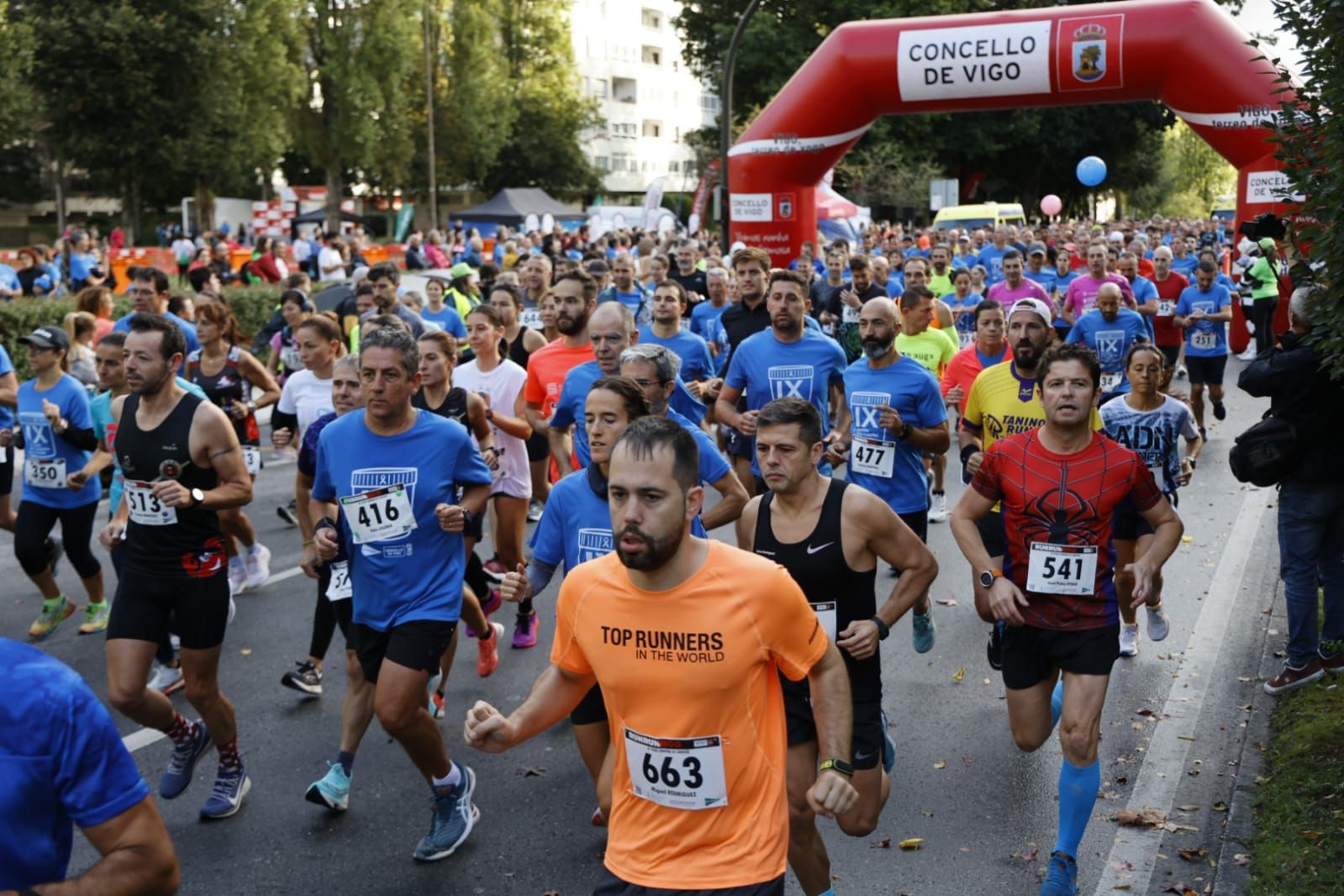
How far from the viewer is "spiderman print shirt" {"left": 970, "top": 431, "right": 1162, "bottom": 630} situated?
4.91 meters

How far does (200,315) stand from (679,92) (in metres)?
85.6

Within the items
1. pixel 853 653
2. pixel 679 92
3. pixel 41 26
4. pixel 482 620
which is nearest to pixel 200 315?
pixel 482 620

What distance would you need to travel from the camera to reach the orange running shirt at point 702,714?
317 centimetres

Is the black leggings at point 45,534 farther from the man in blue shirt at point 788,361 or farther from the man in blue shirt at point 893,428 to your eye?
the man in blue shirt at point 893,428

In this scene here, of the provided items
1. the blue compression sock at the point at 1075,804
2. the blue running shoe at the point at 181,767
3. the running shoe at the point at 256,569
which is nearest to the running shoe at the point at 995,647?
the blue compression sock at the point at 1075,804

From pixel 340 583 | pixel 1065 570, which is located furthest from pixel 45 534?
pixel 1065 570

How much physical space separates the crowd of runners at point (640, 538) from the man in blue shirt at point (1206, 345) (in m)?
3.80

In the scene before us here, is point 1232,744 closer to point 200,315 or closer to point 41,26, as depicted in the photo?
point 200,315

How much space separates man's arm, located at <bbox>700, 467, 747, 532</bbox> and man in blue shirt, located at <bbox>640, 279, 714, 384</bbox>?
11.7ft

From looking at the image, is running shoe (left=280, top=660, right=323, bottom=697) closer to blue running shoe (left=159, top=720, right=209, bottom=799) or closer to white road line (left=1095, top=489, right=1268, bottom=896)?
blue running shoe (left=159, top=720, right=209, bottom=799)

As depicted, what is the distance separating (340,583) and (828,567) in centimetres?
220

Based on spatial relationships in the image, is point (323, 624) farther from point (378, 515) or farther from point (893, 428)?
point (893, 428)

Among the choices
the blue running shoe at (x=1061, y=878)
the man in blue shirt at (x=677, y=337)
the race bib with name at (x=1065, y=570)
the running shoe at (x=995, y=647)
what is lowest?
the blue running shoe at (x=1061, y=878)

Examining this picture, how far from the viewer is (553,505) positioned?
4.93m
